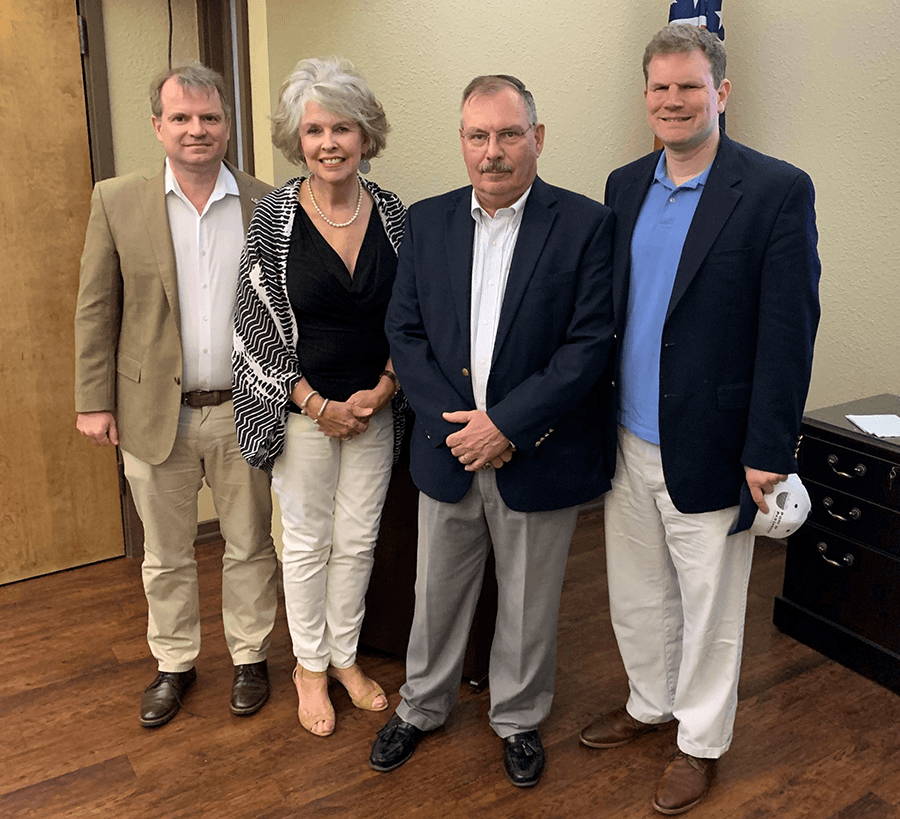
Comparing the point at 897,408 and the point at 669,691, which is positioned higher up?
the point at 897,408

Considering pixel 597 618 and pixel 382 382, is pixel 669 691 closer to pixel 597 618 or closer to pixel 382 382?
pixel 597 618

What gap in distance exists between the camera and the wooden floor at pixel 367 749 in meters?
2.14

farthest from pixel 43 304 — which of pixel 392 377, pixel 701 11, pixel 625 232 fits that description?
pixel 701 11

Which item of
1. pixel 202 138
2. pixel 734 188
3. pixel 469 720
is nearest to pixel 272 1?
pixel 202 138

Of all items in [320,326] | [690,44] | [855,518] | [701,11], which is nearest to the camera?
[690,44]

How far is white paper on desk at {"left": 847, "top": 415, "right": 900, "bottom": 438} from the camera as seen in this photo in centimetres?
267

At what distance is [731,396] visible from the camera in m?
1.95

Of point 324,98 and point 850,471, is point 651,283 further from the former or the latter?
point 850,471

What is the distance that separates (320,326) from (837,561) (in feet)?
5.76

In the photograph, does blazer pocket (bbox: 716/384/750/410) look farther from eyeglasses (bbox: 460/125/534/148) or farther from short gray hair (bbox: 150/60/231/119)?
short gray hair (bbox: 150/60/231/119)

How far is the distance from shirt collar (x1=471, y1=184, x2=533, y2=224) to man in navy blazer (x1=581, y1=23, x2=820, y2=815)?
0.75 feet

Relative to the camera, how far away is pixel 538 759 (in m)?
2.24

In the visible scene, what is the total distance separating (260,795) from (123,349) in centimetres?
118

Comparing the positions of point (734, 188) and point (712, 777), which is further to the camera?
point (712, 777)
